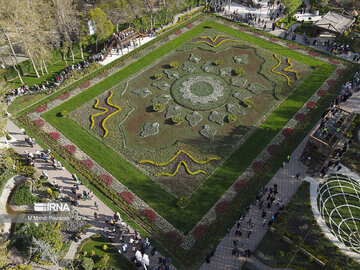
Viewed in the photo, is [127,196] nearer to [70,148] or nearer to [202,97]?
[70,148]

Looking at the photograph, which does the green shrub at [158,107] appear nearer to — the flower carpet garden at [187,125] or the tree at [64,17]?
the flower carpet garden at [187,125]

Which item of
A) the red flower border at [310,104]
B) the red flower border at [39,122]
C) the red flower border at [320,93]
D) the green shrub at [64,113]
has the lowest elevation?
the red flower border at [310,104]

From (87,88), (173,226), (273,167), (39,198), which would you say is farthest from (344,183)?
(87,88)

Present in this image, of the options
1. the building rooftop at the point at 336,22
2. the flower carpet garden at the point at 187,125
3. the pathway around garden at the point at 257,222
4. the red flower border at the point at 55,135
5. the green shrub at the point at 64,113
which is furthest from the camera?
the building rooftop at the point at 336,22

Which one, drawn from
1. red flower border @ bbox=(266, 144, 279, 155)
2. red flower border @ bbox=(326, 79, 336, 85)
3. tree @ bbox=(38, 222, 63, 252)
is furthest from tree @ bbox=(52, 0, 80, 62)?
red flower border @ bbox=(326, 79, 336, 85)

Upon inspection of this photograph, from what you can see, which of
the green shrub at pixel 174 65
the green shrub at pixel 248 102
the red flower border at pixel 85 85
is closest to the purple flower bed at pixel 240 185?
the green shrub at pixel 248 102

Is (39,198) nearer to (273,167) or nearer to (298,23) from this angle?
(273,167)
